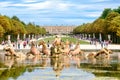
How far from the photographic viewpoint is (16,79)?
20.8 metres

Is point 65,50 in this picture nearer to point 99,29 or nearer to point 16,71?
point 16,71

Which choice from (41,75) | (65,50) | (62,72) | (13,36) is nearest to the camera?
(41,75)

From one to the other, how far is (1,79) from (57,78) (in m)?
2.48

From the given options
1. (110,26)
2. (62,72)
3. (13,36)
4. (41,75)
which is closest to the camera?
(41,75)

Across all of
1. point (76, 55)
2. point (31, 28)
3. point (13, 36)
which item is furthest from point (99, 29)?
point (76, 55)

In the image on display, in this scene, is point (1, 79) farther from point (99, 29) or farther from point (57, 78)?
point (99, 29)

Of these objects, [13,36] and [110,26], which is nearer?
[110,26]

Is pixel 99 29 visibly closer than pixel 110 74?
No

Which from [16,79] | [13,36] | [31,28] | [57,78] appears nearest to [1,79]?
[16,79]

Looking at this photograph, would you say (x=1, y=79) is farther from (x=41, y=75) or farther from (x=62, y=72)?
(x=62, y=72)

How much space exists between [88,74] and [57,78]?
250 cm

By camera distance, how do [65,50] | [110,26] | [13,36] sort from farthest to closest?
[13,36] → [110,26] → [65,50]

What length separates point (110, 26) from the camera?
3255 inches

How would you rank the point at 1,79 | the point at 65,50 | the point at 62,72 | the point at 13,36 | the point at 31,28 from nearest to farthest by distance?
→ the point at 1,79
the point at 62,72
the point at 65,50
the point at 13,36
the point at 31,28
